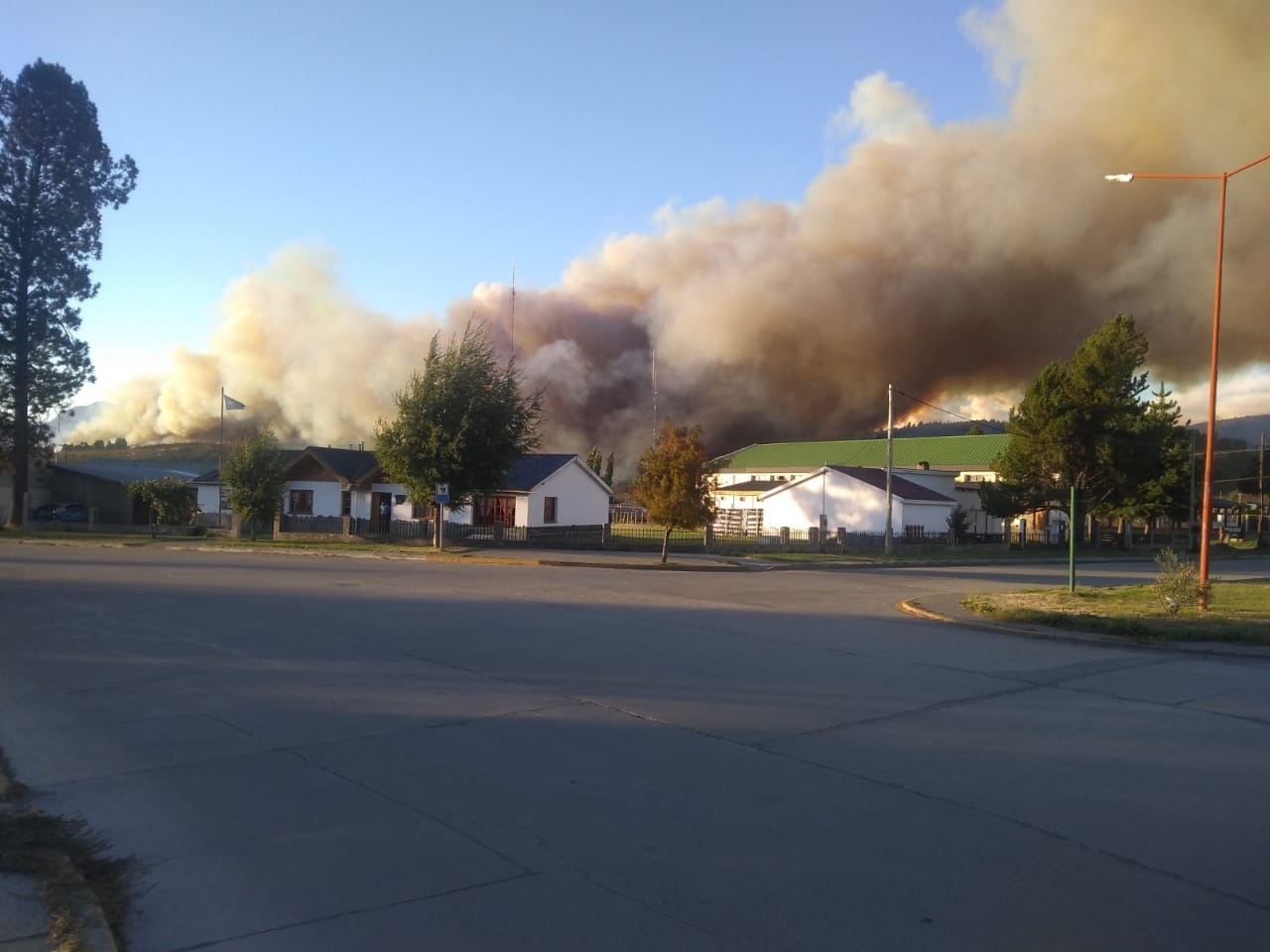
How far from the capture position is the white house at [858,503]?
53500 mm

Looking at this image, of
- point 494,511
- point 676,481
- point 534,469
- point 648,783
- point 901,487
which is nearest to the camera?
point 648,783

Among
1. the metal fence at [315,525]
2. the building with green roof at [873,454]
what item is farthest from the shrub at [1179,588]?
the building with green roof at [873,454]

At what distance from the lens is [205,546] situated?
1489 inches

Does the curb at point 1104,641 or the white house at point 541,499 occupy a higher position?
the white house at point 541,499

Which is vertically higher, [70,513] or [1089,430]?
[1089,430]

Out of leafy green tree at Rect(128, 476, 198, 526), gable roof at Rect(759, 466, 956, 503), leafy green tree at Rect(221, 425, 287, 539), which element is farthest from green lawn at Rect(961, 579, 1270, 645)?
leafy green tree at Rect(128, 476, 198, 526)

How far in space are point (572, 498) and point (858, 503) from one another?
1546 centimetres

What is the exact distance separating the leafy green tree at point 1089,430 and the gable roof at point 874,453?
60.8 ft

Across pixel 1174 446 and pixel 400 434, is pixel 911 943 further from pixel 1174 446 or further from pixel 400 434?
pixel 1174 446

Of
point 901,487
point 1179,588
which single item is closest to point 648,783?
point 1179,588

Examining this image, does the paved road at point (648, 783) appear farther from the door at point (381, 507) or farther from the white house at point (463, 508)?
the door at point (381, 507)

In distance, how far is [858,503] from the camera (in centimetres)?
5488

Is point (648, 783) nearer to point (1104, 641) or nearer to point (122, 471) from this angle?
point (1104, 641)

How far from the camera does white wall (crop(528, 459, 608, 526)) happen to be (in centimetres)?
4788
